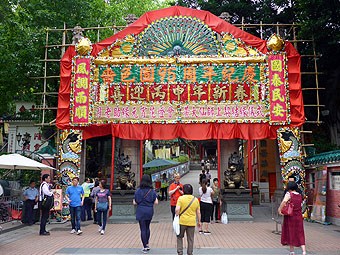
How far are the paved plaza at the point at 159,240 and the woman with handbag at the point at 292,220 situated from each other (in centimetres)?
68

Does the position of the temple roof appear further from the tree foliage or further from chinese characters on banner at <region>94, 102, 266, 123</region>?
the tree foliage

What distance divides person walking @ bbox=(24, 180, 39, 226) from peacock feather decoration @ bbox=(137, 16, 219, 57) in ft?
22.2

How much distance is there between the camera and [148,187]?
759cm

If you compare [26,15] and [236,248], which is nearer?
[236,248]

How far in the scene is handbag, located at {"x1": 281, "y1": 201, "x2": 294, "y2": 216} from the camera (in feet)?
23.1

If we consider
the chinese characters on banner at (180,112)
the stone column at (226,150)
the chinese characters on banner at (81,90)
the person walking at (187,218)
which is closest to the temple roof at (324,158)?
the chinese characters on banner at (180,112)

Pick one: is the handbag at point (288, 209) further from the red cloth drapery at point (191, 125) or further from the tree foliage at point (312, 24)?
A: the tree foliage at point (312, 24)

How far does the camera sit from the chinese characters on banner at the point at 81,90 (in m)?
13.6

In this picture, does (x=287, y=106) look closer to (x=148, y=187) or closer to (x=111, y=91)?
(x=111, y=91)

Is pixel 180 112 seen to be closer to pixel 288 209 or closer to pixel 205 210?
pixel 205 210

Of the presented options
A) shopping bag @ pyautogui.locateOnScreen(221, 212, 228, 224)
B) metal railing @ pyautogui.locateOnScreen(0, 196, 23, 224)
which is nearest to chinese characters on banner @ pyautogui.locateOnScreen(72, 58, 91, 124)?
metal railing @ pyautogui.locateOnScreen(0, 196, 23, 224)

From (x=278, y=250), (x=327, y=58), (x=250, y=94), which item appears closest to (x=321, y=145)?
(x=327, y=58)

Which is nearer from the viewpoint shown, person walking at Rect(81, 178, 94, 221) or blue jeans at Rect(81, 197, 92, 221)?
person walking at Rect(81, 178, 94, 221)

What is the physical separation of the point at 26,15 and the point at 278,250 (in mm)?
16824
